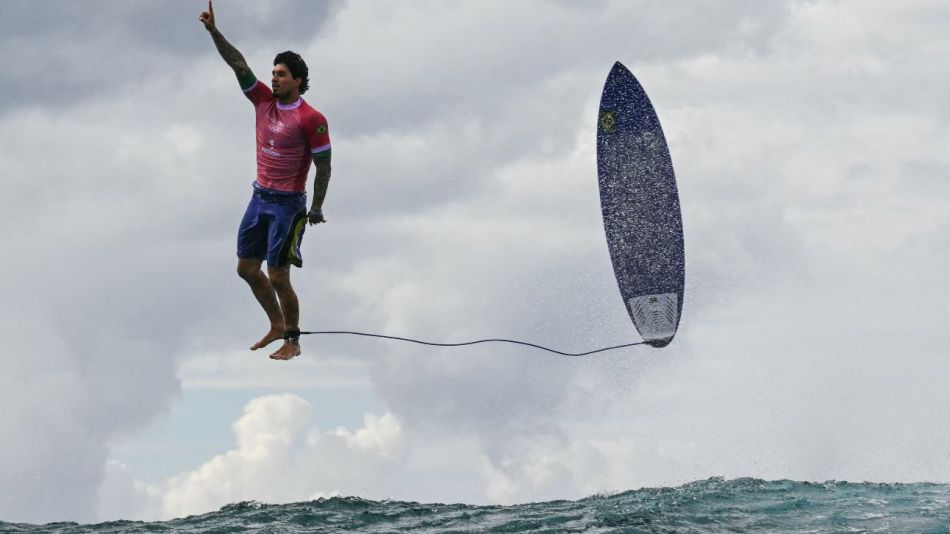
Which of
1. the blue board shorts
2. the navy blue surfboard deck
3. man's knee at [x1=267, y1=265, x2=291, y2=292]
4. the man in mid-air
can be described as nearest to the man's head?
the man in mid-air

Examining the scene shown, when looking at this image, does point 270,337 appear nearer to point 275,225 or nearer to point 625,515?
point 275,225

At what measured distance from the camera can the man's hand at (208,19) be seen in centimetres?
1207

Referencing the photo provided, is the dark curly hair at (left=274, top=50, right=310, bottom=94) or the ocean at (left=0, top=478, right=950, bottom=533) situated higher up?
the dark curly hair at (left=274, top=50, right=310, bottom=94)

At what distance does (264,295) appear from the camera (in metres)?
13.1

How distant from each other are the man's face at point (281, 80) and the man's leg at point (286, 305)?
8.01 feet

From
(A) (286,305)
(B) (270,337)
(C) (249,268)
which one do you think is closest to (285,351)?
(B) (270,337)

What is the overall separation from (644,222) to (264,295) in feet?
22.0

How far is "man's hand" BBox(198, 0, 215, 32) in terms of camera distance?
12.1 metres

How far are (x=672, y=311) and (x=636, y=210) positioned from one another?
1.88m

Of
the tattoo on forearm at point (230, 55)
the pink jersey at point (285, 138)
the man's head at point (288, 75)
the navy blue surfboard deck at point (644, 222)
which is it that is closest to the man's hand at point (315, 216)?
the pink jersey at point (285, 138)

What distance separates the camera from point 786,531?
13.2 m

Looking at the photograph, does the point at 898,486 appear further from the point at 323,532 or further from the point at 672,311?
the point at 323,532

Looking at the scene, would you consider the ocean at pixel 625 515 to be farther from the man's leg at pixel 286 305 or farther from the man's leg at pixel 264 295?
the man's leg at pixel 264 295

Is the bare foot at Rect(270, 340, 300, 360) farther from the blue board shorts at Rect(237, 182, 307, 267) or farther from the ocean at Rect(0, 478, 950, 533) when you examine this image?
the ocean at Rect(0, 478, 950, 533)
